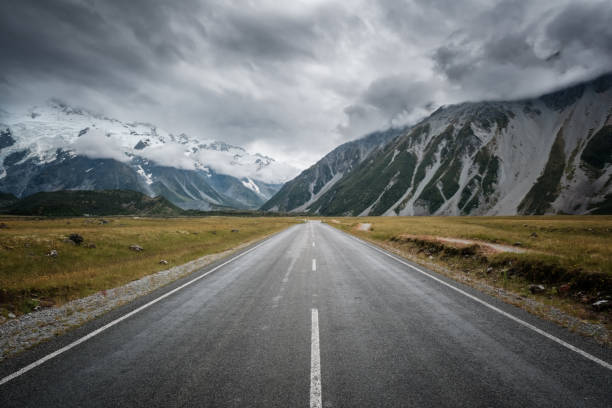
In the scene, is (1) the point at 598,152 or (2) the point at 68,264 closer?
(2) the point at 68,264

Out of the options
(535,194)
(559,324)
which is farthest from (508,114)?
(559,324)

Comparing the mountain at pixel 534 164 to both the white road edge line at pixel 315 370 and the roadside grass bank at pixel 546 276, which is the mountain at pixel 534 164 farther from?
the white road edge line at pixel 315 370

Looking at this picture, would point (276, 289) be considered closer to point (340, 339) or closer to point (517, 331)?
point (340, 339)

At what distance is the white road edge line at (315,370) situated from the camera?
138 inches

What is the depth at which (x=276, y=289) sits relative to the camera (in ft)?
Result: 30.5

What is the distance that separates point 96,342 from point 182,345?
1960 millimetres

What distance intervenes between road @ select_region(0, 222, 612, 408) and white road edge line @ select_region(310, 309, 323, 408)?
0.8 inches

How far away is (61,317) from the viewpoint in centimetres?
722

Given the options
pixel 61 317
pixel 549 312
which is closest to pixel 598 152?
pixel 549 312

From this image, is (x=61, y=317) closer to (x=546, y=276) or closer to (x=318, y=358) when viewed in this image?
(x=318, y=358)

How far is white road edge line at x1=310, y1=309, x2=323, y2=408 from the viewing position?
350cm

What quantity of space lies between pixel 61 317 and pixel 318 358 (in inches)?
293

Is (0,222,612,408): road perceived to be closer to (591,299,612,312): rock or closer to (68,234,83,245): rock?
(591,299,612,312): rock

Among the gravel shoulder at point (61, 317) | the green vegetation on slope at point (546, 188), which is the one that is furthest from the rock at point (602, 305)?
the green vegetation on slope at point (546, 188)
